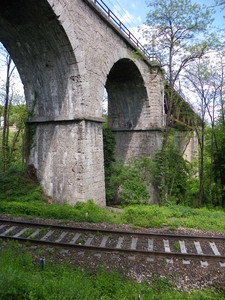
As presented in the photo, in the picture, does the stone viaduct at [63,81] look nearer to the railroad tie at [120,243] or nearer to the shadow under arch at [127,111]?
the railroad tie at [120,243]

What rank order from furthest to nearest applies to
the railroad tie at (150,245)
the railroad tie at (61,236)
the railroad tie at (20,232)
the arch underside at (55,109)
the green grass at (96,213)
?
the arch underside at (55,109)
the green grass at (96,213)
the railroad tie at (20,232)
the railroad tie at (61,236)
the railroad tie at (150,245)

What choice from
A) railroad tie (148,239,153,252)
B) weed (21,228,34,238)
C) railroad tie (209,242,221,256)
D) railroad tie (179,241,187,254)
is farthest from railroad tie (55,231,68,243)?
railroad tie (209,242,221,256)

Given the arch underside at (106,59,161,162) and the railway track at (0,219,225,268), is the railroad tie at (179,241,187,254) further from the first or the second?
the arch underside at (106,59,161,162)

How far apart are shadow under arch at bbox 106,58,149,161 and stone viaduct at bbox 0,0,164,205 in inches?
159

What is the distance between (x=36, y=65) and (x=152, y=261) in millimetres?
7997

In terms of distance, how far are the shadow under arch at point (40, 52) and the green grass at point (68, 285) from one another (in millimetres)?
6295

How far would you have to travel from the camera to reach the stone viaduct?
895 centimetres

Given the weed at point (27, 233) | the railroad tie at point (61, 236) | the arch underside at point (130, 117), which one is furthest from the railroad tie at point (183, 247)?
the arch underside at point (130, 117)

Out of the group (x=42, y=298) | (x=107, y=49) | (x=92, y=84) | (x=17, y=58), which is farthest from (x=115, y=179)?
(x=42, y=298)

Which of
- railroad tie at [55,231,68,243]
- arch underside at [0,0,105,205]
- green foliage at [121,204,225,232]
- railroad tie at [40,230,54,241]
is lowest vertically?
green foliage at [121,204,225,232]

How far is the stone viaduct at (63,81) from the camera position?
8.95m

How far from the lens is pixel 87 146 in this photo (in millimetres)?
9812

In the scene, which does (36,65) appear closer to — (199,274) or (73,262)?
(73,262)

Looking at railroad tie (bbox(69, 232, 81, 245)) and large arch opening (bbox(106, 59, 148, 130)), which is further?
large arch opening (bbox(106, 59, 148, 130))
